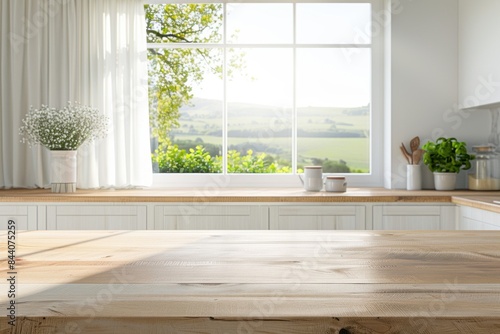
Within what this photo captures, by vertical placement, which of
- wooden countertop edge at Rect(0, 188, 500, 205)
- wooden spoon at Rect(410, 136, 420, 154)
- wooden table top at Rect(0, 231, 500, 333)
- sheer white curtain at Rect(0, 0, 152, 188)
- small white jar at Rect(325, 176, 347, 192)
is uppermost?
sheer white curtain at Rect(0, 0, 152, 188)

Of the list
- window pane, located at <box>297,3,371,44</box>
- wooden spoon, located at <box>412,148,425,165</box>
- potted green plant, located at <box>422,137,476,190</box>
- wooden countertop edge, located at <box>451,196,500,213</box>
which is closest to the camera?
wooden countertop edge, located at <box>451,196,500,213</box>

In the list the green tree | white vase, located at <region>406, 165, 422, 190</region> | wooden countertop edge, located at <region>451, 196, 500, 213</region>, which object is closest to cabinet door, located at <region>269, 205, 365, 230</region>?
wooden countertop edge, located at <region>451, 196, 500, 213</region>

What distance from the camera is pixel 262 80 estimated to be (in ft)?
13.8

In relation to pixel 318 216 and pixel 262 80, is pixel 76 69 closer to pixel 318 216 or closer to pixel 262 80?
pixel 262 80

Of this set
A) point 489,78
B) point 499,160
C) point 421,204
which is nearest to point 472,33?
point 489,78

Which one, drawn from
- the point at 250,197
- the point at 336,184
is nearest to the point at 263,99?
the point at 336,184

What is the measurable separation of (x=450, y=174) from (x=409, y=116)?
0.49 m

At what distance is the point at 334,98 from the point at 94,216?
1.91 metres

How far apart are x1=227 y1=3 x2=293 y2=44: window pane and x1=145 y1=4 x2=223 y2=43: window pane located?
10cm

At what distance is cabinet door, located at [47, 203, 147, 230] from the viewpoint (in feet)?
11.2

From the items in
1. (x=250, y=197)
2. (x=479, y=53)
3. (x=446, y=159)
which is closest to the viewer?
(x=250, y=197)

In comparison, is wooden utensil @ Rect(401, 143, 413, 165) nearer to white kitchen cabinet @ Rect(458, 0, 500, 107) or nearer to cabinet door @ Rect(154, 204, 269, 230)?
white kitchen cabinet @ Rect(458, 0, 500, 107)

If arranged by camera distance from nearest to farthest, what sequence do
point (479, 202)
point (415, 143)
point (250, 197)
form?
point (479, 202)
point (250, 197)
point (415, 143)

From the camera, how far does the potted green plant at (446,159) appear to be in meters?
3.79
